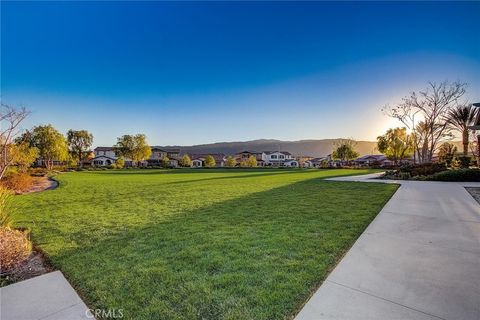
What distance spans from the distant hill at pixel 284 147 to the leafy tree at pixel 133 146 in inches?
2742

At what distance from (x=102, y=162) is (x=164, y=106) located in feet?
196

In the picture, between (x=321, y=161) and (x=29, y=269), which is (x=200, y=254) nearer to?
(x=29, y=269)

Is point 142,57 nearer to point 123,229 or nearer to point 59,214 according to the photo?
point 59,214

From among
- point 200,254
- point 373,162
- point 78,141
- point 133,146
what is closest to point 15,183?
point 200,254

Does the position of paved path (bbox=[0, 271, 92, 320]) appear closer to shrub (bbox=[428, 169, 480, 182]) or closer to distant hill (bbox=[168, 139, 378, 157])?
shrub (bbox=[428, 169, 480, 182])

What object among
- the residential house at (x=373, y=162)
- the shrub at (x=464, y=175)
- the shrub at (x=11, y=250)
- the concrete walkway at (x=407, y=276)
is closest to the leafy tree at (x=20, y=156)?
the shrub at (x=11, y=250)

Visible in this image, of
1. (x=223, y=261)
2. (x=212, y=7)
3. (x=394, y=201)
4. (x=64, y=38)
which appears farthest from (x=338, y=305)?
(x=64, y=38)

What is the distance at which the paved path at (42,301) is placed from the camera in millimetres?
2225

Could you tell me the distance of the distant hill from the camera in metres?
135

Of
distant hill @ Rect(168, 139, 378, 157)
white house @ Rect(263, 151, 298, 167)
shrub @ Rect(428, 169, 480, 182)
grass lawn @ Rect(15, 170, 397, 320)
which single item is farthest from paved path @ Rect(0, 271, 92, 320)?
distant hill @ Rect(168, 139, 378, 157)

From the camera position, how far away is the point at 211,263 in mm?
3260

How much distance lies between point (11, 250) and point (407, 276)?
17.4 feet

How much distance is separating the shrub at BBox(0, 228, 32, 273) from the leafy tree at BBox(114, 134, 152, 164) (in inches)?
2492

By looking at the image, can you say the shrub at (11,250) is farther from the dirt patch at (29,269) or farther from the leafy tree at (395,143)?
the leafy tree at (395,143)
